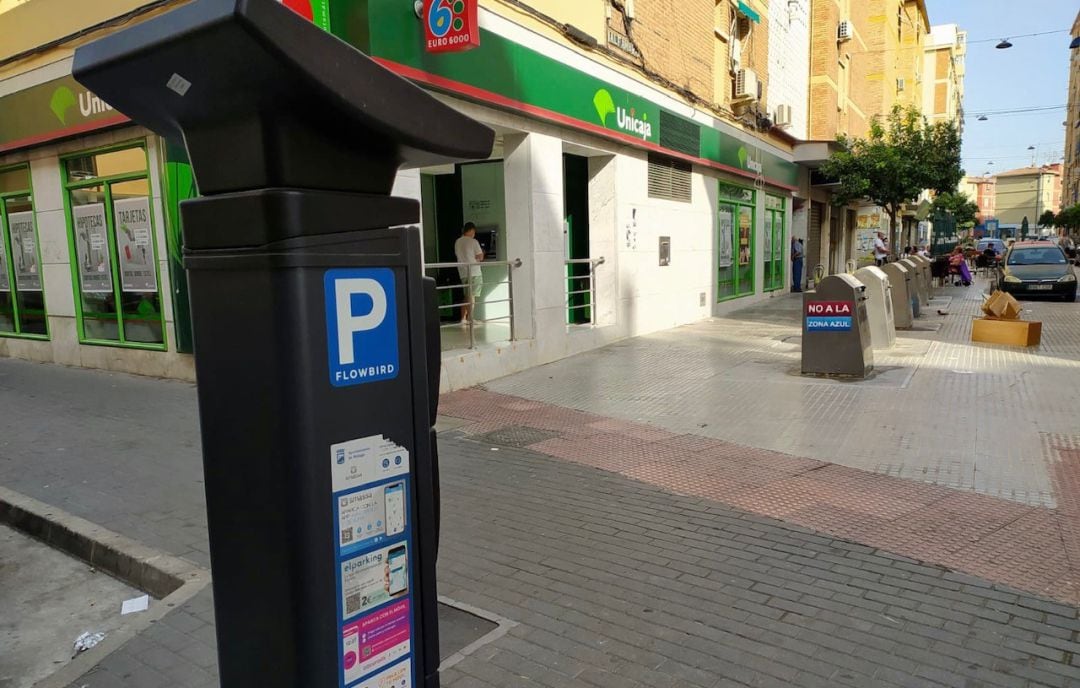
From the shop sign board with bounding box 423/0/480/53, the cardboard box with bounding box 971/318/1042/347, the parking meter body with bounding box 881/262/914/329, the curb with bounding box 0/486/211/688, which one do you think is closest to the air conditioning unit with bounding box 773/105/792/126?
the parking meter body with bounding box 881/262/914/329

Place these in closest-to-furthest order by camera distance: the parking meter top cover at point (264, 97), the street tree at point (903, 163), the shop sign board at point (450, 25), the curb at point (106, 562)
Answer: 1. the parking meter top cover at point (264, 97)
2. the curb at point (106, 562)
3. the shop sign board at point (450, 25)
4. the street tree at point (903, 163)

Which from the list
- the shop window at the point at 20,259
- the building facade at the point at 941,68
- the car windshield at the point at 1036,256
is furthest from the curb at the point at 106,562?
the building facade at the point at 941,68

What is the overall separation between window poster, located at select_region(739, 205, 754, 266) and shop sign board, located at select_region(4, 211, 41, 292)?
48.0ft

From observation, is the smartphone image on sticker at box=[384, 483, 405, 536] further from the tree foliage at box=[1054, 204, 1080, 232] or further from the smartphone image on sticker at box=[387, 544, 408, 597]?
the tree foliage at box=[1054, 204, 1080, 232]

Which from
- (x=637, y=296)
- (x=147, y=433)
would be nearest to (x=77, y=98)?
(x=147, y=433)

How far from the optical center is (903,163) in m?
20.2

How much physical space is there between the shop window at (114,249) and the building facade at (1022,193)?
14846cm

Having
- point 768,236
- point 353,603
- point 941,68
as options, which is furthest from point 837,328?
point 941,68

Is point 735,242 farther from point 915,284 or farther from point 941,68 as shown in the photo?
point 941,68

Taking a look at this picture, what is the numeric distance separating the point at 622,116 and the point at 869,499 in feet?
28.1

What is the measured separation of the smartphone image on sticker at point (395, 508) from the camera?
176cm

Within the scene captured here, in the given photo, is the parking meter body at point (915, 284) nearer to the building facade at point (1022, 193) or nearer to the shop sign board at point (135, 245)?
the shop sign board at point (135, 245)

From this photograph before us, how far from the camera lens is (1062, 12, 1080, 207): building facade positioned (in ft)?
262

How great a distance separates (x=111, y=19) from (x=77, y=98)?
1.15m
